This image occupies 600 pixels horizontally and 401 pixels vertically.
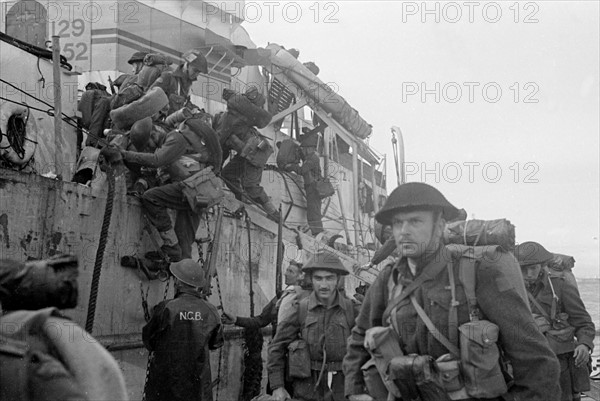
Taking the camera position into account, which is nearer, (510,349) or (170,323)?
(510,349)

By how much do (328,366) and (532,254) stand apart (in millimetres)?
2554

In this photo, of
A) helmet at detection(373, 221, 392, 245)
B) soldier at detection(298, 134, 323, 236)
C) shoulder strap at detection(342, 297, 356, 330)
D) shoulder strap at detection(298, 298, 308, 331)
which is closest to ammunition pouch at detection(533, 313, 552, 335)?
helmet at detection(373, 221, 392, 245)

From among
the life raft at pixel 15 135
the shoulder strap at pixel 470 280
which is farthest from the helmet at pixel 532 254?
the life raft at pixel 15 135

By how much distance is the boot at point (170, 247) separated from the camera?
26.7ft

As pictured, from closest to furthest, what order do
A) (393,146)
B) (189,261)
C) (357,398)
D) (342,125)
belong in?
(357,398) → (189,261) → (342,125) → (393,146)

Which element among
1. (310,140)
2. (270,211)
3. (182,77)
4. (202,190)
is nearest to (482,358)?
(202,190)

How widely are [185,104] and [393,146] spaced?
6817mm

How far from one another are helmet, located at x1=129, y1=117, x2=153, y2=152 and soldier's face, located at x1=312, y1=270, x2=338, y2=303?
2.75 metres

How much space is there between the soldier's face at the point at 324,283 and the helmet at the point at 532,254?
221 cm

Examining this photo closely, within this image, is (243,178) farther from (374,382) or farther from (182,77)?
(374,382)

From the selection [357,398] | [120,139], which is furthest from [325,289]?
[120,139]

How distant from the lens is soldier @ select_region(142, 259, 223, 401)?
6.54 meters

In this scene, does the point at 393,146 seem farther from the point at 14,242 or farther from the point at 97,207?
the point at 14,242

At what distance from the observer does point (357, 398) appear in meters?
4.38
